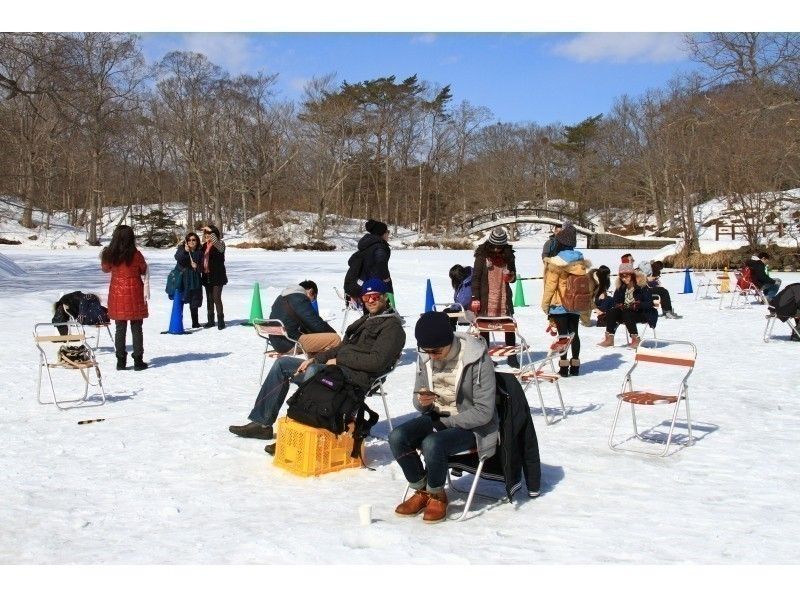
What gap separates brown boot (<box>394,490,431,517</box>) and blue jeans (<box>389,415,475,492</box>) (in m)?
0.06

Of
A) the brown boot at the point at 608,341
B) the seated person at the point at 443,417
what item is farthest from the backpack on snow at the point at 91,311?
the seated person at the point at 443,417

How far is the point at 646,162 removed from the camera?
69.2 metres

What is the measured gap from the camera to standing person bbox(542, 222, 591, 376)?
952cm

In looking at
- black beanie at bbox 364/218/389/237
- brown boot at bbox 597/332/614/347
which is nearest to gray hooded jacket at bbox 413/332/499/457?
black beanie at bbox 364/218/389/237

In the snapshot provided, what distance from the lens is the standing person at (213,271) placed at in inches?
561

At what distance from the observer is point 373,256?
33.1 feet

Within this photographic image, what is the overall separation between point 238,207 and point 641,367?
6217 cm

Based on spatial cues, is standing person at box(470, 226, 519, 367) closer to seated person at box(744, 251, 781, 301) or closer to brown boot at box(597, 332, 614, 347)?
brown boot at box(597, 332, 614, 347)

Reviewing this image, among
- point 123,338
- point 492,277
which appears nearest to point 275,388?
point 492,277

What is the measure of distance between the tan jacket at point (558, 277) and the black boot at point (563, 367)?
0.66 meters

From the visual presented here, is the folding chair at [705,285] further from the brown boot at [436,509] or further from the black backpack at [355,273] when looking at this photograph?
the brown boot at [436,509]

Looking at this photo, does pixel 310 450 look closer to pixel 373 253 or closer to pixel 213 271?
pixel 373 253

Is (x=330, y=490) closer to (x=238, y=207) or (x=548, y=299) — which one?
(x=548, y=299)

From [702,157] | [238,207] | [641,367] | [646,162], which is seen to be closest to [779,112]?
[641,367]
